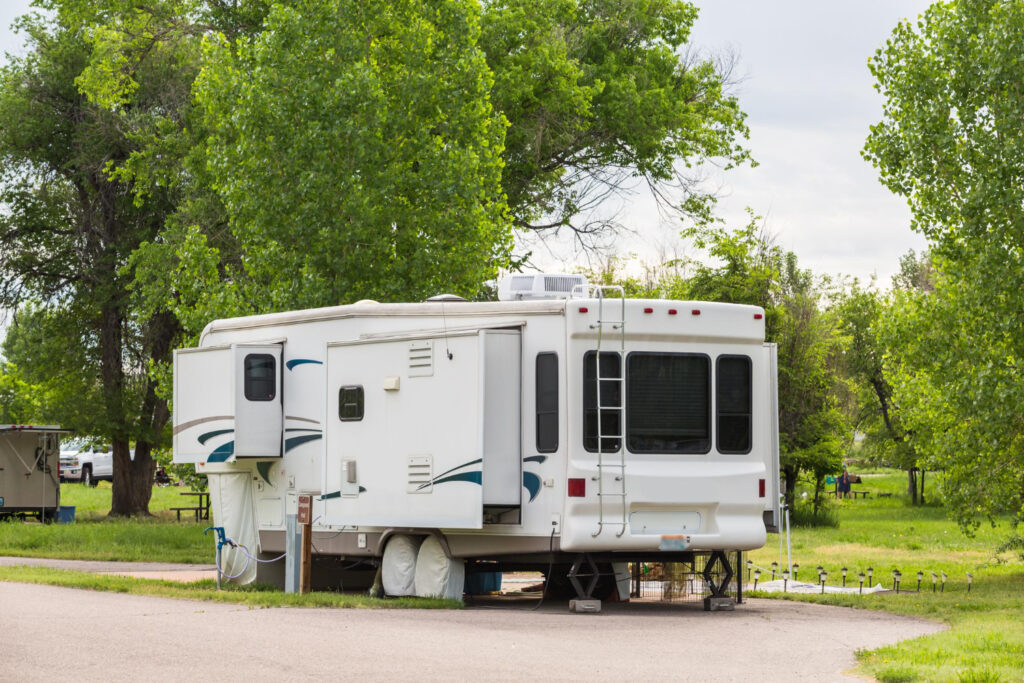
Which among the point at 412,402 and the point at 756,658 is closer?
the point at 756,658

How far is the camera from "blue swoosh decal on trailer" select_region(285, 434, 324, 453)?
1407cm

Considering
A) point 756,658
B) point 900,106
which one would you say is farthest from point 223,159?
point 756,658

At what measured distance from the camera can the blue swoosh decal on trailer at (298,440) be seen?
46.2ft

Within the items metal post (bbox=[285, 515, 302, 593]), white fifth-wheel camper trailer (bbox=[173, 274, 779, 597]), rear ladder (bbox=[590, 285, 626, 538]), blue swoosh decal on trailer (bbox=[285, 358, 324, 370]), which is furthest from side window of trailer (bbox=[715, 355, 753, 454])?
metal post (bbox=[285, 515, 302, 593])

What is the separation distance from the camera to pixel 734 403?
41.8 feet

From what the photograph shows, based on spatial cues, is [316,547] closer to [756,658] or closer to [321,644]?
[321,644]

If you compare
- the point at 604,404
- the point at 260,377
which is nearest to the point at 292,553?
the point at 260,377

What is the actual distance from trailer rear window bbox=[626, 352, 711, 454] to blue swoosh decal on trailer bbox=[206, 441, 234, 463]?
15.2ft

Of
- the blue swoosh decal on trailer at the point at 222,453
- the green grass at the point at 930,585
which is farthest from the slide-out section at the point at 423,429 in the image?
the green grass at the point at 930,585

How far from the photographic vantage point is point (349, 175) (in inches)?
768

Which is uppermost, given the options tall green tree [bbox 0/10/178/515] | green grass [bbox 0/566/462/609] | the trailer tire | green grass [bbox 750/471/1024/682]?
tall green tree [bbox 0/10/178/515]

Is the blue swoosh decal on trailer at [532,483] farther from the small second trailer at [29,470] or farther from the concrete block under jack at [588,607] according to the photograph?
the small second trailer at [29,470]

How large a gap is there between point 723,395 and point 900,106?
26.7 ft

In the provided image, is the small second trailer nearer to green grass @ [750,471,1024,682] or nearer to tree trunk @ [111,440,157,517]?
tree trunk @ [111,440,157,517]
